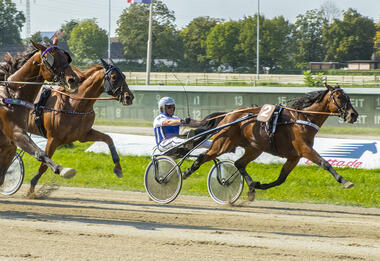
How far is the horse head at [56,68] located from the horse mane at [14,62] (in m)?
0.35

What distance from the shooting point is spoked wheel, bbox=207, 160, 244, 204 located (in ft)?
29.8

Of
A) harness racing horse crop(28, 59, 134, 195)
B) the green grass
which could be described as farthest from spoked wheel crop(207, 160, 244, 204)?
harness racing horse crop(28, 59, 134, 195)

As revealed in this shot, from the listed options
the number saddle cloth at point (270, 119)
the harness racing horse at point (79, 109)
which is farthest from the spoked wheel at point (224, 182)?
A: the harness racing horse at point (79, 109)

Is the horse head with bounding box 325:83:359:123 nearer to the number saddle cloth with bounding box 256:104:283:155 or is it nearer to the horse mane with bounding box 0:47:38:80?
the number saddle cloth with bounding box 256:104:283:155

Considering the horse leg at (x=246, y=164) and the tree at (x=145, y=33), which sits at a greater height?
the tree at (x=145, y=33)

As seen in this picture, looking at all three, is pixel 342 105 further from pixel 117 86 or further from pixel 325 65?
pixel 325 65

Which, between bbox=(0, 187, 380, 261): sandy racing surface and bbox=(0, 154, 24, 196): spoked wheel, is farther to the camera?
bbox=(0, 154, 24, 196): spoked wheel

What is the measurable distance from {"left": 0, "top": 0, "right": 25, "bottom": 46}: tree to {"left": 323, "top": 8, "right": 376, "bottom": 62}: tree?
31977 millimetres

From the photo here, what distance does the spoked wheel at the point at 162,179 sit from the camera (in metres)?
8.63

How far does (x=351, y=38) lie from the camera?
6350 cm

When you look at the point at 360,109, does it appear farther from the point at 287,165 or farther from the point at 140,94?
the point at 287,165

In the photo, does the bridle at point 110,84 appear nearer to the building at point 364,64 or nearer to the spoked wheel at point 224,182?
the spoked wheel at point 224,182

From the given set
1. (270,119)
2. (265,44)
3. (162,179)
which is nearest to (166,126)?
(162,179)

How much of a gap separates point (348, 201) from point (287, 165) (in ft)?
5.43
